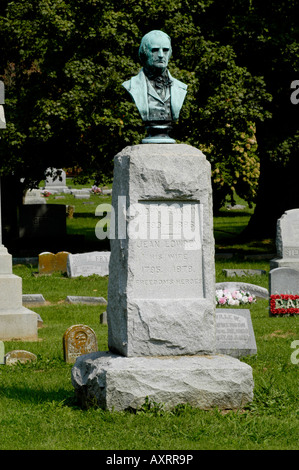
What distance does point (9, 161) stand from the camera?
73.7 feet

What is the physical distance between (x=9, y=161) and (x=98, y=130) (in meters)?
2.50

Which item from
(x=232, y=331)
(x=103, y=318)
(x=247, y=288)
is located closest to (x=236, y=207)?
(x=247, y=288)

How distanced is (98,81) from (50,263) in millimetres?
4585

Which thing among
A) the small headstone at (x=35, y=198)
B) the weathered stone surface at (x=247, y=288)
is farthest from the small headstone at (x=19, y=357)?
the small headstone at (x=35, y=198)

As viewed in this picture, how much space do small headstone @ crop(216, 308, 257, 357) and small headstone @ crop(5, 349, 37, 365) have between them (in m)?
2.43

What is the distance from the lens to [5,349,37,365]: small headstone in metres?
11.3

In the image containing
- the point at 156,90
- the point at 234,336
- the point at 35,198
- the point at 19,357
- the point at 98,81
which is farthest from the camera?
the point at 35,198

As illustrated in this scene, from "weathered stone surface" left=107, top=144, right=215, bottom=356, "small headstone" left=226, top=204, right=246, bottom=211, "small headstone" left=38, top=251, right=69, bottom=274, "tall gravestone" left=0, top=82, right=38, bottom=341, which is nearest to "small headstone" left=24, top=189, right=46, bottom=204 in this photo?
"small headstone" left=226, top=204, right=246, bottom=211

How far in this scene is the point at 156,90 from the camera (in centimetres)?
886

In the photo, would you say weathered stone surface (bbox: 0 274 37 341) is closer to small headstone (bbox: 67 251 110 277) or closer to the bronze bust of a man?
the bronze bust of a man

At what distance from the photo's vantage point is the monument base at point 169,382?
26.6ft

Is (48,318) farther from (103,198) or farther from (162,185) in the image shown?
(103,198)

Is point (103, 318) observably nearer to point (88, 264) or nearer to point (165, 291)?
point (165, 291)

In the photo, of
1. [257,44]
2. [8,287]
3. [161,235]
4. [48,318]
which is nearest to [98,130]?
[257,44]
